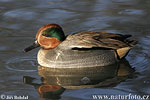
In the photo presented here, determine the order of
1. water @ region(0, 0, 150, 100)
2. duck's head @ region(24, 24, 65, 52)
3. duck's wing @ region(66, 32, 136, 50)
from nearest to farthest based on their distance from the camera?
water @ region(0, 0, 150, 100), duck's wing @ region(66, 32, 136, 50), duck's head @ region(24, 24, 65, 52)

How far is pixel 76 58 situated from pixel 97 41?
0.54 meters

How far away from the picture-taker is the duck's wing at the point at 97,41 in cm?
859

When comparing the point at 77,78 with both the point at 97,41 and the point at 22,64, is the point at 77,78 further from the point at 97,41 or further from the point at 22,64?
the point at 22,64

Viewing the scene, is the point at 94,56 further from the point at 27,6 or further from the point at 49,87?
the point at 27,6

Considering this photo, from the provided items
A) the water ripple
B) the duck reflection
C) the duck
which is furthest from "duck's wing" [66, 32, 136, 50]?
the water ripple

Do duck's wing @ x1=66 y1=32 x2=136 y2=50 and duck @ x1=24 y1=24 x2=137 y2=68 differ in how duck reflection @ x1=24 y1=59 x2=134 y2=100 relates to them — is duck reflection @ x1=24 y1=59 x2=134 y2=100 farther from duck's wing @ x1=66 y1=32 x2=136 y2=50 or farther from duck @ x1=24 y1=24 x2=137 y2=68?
duck's wing @ x1=66 y1=32 x2=136 y2=50

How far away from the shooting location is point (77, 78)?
8.23 meters

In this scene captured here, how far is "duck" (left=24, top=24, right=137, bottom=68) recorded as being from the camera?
340 inches

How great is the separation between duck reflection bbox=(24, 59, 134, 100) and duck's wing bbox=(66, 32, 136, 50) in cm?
44

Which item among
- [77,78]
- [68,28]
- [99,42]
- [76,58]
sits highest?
[99,42]

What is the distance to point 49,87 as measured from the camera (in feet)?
25.6

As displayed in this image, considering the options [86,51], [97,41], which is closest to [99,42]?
[97,41]

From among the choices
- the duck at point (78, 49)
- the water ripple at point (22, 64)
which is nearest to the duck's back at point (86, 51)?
the duck at point (78, 49)

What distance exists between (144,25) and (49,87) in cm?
387
